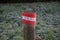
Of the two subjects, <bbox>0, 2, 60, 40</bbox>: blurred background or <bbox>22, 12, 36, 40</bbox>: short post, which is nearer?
<bbox>22, 12, 36, 40</bbox>: short post

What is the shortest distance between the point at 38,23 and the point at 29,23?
377 centimetres

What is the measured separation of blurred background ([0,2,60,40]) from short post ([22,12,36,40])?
230 cm

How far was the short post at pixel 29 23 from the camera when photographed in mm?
2588

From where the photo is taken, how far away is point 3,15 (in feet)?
23.2

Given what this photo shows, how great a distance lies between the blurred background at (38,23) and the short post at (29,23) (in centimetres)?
230

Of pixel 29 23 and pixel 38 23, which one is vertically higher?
pixel 29 23

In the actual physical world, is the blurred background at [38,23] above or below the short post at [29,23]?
below

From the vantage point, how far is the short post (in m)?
2.59

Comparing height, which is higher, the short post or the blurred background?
the short post

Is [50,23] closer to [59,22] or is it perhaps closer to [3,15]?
[59,22]

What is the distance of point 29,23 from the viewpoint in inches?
103

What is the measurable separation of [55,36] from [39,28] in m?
0.73

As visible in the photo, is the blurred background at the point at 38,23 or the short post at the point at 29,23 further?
the blurred background at the point at 38,23

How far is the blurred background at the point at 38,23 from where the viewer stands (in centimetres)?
530
